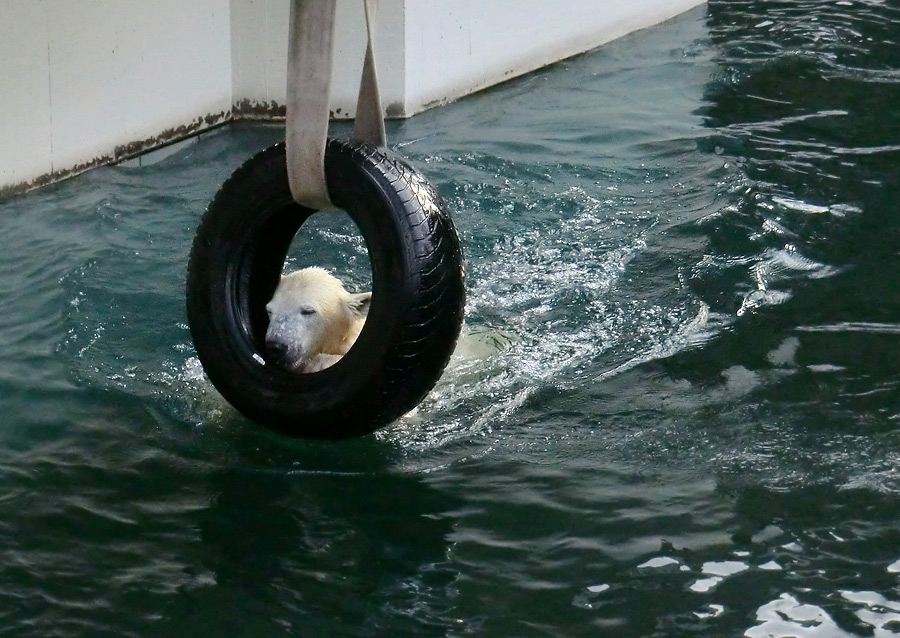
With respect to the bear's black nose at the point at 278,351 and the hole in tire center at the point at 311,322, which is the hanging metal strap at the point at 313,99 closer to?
the hole in tire center at the point at 311,322

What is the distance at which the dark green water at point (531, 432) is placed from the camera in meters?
3.39

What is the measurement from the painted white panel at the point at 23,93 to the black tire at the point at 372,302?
3296 millimetres

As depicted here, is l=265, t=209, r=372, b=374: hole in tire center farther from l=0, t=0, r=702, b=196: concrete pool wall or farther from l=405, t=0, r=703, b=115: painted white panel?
l=405, t=0, r=703, b=115: painted white panel

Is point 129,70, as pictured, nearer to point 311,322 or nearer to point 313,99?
point 311,322

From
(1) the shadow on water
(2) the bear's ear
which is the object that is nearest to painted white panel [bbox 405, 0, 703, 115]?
(2) the bear's ear

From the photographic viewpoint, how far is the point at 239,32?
857 cm

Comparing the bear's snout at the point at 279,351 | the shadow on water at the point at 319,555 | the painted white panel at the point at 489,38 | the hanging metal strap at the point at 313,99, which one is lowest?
the shadow on water at the point at 319,555

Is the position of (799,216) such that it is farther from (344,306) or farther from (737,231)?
(344,306)

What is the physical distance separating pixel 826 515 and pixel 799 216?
3122 millimetres

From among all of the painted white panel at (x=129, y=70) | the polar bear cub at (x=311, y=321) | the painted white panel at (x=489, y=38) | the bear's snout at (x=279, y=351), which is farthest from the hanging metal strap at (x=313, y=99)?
the painted white panel at (x=489, y=38)

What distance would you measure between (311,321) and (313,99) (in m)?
0.89

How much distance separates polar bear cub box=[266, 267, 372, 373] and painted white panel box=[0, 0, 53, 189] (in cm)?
336

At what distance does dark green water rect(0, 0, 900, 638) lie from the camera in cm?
339

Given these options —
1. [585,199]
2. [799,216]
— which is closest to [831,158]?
[799,216]
